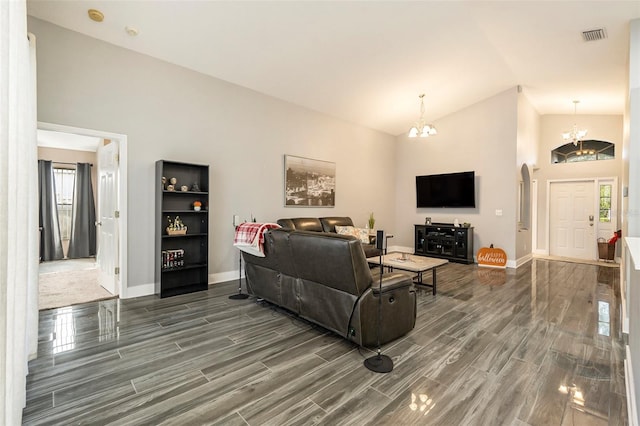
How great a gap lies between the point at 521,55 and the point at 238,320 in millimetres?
5920

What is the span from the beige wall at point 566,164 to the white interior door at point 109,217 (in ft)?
30.6

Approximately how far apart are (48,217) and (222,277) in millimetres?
5051

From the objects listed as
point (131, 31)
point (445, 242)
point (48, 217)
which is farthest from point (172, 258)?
point (445, 242)

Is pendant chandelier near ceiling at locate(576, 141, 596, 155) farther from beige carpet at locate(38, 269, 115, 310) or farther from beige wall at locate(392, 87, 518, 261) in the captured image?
beige carpet at locate(38, 269, 115, 310)

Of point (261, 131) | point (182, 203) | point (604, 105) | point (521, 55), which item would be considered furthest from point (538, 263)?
point (182, 203)

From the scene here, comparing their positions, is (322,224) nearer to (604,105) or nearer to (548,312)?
(548,312)

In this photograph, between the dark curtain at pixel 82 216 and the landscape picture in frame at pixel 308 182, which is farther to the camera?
the dark curtain at pixel 82 216

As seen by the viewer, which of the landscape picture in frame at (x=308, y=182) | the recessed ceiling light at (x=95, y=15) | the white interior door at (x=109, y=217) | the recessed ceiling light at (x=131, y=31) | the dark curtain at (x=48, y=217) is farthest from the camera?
the dark curtain at (x=48, y=217)

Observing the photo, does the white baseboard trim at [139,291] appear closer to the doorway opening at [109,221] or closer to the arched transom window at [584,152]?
the doorway opening at [109,221]

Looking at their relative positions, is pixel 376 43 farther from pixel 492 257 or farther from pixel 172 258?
pixel 492 257

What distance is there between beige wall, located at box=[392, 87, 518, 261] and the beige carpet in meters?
7.01

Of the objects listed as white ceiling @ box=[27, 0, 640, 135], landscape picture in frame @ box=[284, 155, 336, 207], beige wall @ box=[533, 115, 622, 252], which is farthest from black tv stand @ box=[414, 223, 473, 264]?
white ceiling @ box=[27, 0, 640, 135]

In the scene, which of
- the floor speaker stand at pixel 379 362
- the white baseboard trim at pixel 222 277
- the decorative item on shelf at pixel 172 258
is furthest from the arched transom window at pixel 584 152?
the decorative item on shelf at pixel 172 258

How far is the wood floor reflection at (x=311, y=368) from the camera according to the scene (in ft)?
5.86
